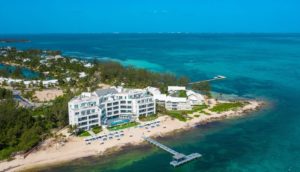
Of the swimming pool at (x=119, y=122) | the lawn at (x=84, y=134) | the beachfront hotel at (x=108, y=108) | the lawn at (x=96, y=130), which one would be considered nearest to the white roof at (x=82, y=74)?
the beachfront hotel at (x=108, y=108)

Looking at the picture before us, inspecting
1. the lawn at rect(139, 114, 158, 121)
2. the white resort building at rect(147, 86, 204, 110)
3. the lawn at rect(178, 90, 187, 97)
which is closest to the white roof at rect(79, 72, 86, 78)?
the white resort building at rect(147, 86, 204, 110)

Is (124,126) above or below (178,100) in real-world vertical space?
below

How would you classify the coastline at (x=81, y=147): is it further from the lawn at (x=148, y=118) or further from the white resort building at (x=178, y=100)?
the white resort building at (x=178, y=100)

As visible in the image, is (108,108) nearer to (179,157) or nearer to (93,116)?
(93,116)

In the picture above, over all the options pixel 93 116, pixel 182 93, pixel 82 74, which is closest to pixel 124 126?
pixel 93 116

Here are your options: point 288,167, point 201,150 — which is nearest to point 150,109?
point 201,150

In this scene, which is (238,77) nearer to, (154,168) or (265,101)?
(265,101)
